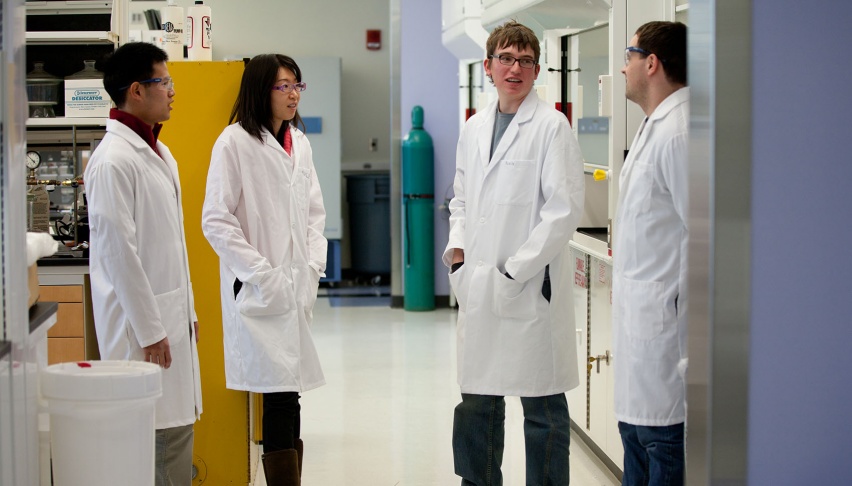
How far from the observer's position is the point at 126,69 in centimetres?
275

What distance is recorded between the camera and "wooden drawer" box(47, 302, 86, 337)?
3.51m

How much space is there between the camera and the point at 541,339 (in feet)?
9.61

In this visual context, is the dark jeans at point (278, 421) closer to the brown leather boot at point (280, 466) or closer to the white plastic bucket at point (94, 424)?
the brown leather boot at point (280, 466)

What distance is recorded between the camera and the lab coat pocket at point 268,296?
3112 mm

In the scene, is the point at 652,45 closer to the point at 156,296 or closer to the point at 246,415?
the point at 156,296

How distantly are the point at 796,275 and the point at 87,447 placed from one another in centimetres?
147

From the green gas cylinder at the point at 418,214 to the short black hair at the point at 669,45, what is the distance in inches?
206

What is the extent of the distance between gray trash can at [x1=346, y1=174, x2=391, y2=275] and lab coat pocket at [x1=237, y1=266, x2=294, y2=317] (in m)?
6.05

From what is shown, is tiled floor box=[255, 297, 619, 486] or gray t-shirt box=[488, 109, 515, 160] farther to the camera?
tiled floor box=[255, 297, 619, 486]

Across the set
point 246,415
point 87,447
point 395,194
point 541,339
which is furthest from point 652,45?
point 395,194

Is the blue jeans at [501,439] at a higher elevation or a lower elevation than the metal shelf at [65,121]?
lower

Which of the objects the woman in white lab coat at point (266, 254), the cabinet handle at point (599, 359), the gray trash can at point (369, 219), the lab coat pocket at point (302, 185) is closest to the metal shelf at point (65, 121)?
the woman in white lab coat at point (266, 254)

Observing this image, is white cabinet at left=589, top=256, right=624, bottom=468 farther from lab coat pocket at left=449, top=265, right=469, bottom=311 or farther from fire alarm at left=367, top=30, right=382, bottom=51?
fire alarm at left=367, top=30, right=382, bottom=51

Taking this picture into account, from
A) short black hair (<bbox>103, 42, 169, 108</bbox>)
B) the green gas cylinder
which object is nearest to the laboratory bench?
short black hair (<bbox>103, 42, 169, 108</bbox>)
